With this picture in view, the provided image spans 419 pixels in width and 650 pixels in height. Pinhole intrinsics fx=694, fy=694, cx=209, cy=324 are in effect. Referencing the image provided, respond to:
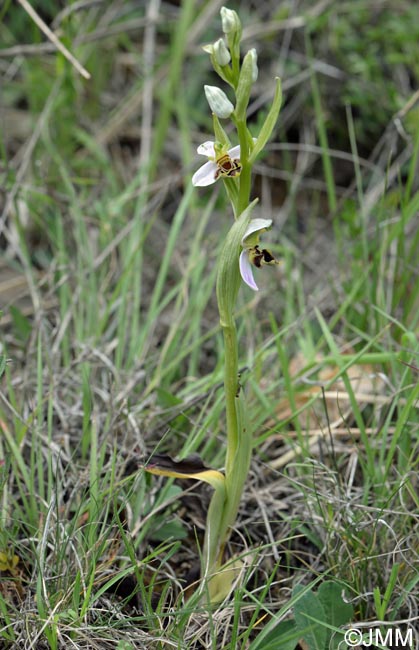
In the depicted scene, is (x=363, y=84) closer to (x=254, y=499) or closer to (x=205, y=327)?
(x=205, y=327)

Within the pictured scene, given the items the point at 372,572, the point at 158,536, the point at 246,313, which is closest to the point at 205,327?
the point at 246,313

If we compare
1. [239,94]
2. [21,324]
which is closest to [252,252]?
[239,94]

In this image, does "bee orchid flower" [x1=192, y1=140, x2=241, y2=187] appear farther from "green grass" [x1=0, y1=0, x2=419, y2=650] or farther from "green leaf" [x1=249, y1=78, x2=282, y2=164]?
"green grass" [x1=0, y1=0, x2=419, y2=650]

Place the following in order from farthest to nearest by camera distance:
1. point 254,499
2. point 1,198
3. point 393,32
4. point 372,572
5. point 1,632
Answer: point 393,32 → point 1,198 → point 254,499 → point 372,572 → point 1,632

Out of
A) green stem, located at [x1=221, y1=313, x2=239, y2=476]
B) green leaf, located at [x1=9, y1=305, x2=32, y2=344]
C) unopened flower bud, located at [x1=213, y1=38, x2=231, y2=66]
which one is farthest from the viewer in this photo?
green leaf, located at [x1=9, y1=305, x2=32, y2=344]

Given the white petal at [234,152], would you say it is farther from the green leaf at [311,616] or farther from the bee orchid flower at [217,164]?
the green leaf at [311,616]

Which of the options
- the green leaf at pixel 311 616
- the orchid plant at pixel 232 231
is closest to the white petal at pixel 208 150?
the orchid plant at pixel 232 231

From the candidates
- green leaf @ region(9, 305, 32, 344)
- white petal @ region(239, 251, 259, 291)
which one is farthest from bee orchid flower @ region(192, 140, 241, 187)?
green leaf @ region(9, 305, 32, 344)
